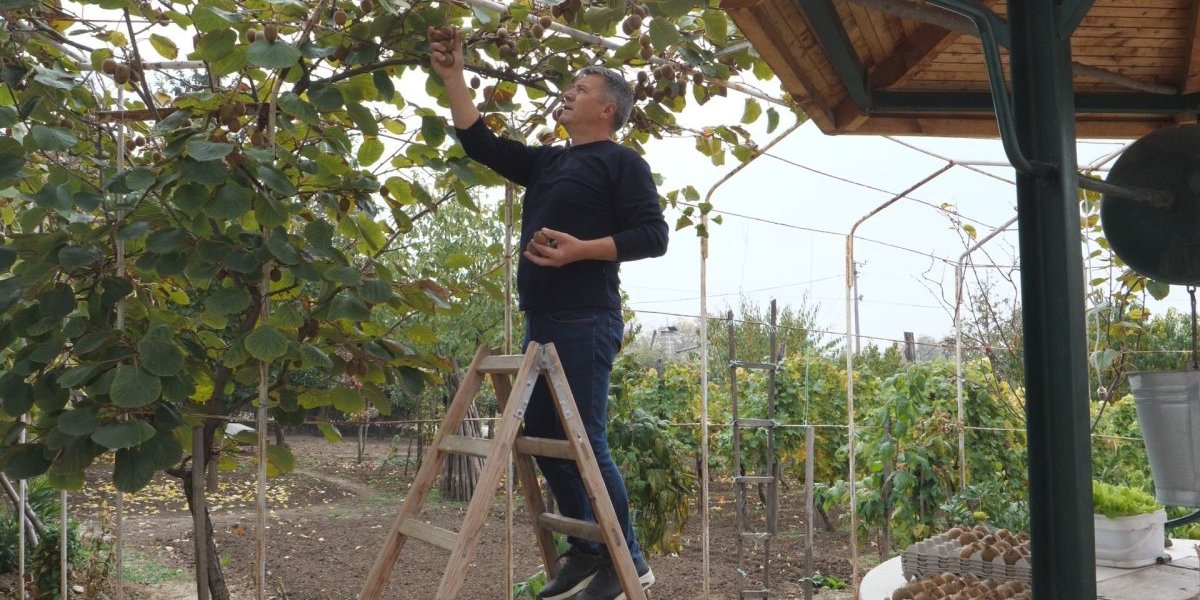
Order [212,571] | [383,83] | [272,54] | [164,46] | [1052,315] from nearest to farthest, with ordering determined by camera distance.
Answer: [1052,315]
[272,54]
[383,83]
[164,46]
[212,571]

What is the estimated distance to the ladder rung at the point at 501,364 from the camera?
2178mm

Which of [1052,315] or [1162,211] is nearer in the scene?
[1052,315]

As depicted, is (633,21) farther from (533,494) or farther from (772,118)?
(533,494)

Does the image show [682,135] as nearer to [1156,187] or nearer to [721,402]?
[1156,187]

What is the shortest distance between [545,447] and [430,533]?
31 cm

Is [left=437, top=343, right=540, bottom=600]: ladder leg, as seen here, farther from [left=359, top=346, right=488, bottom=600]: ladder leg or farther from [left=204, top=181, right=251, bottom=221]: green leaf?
[left=204, top=181, right=251, bottom=221]: green leaf

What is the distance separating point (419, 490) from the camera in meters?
2.25

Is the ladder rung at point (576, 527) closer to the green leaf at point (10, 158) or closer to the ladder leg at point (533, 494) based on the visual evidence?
the ladder leg at point (533, 494)

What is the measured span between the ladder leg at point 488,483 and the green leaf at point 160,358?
696 millimetres

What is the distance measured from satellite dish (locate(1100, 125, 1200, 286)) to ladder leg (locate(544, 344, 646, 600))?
1.10 metres


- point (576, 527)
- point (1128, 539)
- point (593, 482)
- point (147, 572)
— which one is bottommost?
point (147, 572)

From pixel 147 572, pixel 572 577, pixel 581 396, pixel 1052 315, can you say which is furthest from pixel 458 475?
pixel 1052 315

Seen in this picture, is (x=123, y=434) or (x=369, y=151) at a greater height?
(x=369, y=151)

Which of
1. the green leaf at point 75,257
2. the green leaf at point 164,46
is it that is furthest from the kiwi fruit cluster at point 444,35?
the green leaf at point 75,257
